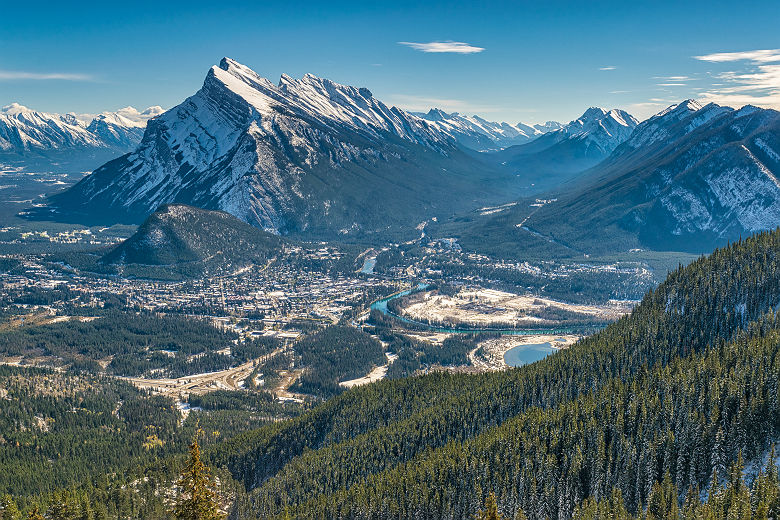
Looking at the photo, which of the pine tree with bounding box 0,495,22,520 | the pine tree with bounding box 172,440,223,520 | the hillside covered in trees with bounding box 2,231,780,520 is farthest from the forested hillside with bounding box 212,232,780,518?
the pine tree with bounding box 172,440,223,520

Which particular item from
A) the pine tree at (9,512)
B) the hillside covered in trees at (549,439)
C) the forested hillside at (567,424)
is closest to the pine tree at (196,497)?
the hillside covered in trees at (549,439)

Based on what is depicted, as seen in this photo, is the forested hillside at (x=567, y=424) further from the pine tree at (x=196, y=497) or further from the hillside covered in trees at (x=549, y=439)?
the pine tree at (x=196, y=497)

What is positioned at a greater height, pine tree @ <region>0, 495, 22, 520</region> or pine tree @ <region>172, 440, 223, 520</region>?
pine tree @ <region>172, 440, 223, 520</region>

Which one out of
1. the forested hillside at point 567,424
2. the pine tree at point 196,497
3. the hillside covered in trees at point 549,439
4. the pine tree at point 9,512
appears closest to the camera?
the pine tree at point 196,497

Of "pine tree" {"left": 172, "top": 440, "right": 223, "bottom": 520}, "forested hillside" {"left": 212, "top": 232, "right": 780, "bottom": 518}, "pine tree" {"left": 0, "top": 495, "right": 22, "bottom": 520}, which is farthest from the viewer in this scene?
"pine tree" {"left": 0, "top": 495, "right": 22, "bottom": 520}

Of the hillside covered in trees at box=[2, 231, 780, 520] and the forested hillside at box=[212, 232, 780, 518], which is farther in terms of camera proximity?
the forested hillside at box=[212, 232, 780, 518]

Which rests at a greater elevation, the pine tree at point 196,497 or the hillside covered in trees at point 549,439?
the pine tree at point 196,497

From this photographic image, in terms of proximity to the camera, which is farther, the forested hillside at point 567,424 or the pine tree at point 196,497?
the forested hillside at point 567,424

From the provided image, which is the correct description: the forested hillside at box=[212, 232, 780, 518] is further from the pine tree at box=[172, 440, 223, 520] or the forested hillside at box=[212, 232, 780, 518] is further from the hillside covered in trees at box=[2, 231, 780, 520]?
the pine tree at box=[172, 440, 223, 520]

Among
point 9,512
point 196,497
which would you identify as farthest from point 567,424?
point 9,512
